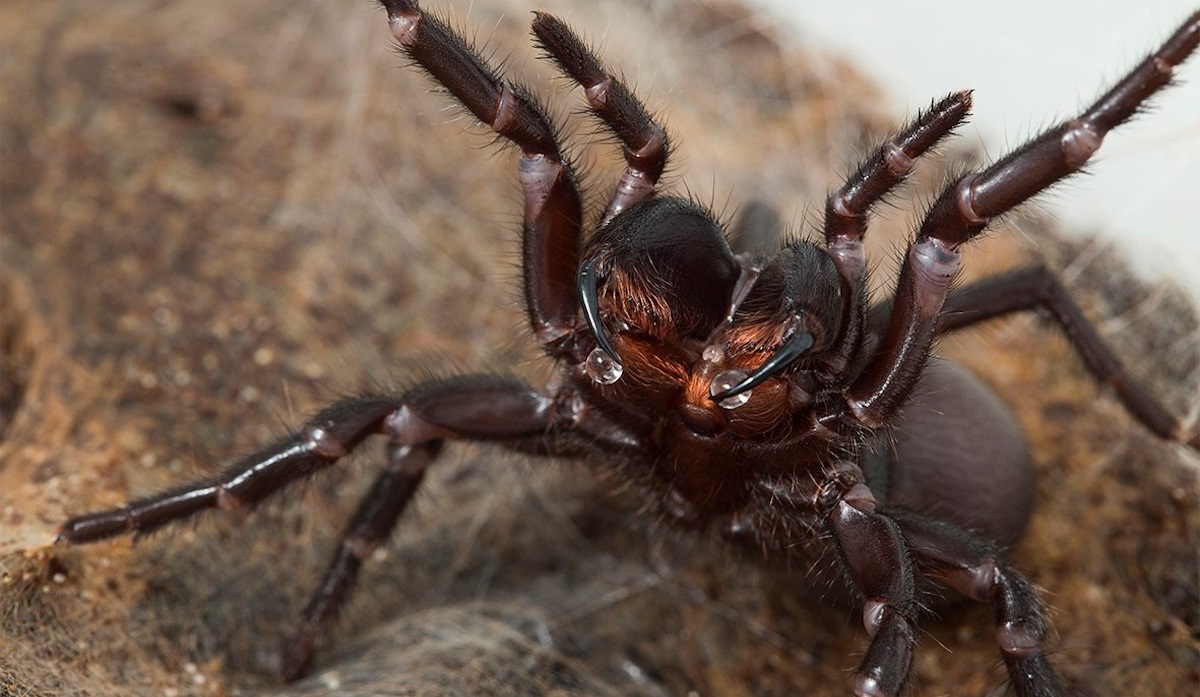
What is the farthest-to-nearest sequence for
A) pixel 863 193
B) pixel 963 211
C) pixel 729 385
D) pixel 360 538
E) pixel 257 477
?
pixel 360 538 → pixel 257 477 → pixel 863 193 → pixel 729 385 → pixel 963 211

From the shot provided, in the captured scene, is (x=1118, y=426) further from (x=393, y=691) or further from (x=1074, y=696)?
(x=393, y=691)

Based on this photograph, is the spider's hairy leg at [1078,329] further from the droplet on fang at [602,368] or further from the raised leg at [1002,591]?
the droplet on fang at [602,368]

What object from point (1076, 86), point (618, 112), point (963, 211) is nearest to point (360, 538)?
point (618, 112)

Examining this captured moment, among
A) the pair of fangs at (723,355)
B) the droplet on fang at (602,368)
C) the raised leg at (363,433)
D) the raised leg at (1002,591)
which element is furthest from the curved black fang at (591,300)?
the raised leg at (1002,591)

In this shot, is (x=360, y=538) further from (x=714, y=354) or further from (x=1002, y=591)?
(x=1002, y=591)

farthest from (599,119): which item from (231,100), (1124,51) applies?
(231,100)

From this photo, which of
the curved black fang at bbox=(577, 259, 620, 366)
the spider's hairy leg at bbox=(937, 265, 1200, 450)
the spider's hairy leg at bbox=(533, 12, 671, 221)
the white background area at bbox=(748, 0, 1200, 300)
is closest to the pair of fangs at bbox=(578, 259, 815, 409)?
the curved black fang at bbox=(577, 259, 620, 366)
